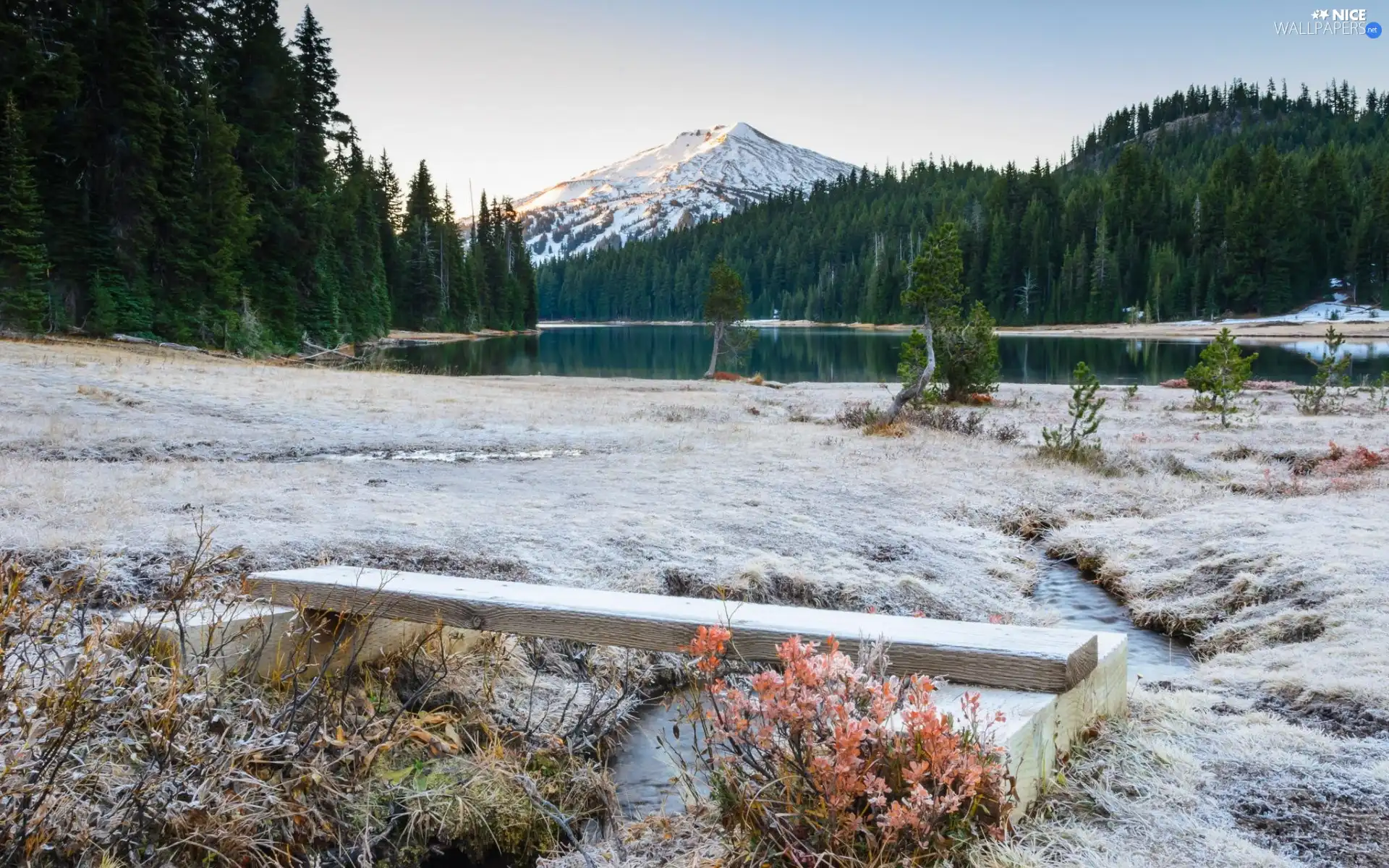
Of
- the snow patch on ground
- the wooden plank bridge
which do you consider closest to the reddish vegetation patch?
the wooden plank bridge

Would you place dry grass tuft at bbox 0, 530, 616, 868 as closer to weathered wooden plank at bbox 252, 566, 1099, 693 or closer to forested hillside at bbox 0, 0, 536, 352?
weathered wooden plank at bbox 252, 566, 1099, 693

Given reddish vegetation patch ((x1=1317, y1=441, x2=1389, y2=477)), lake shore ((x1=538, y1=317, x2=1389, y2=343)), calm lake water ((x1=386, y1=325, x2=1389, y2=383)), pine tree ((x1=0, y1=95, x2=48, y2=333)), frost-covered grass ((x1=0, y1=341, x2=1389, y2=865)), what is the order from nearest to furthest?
frost-covered grass ((x1=0, y1=341, x2=1389, y2=865)) → reddish vegetation patch ((x1=1317, y1=441, x2=1389, y2=477)) → pine tree ((x1=0, y1=95, x2=48, y2=333)) → calm lake water ((x1=386, y1=325, x2=1389, y2=383)) → lake shore ((x1=538, y1=317, x2=1389, y2=343))

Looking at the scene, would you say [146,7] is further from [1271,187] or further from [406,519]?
[1271,187]

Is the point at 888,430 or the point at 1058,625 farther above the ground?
the point at 888,430

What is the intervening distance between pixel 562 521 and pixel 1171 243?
12102 cm

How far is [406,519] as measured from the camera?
27.4 ft

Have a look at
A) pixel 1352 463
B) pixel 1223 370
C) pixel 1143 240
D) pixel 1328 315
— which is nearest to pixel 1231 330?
pixel 1328 315

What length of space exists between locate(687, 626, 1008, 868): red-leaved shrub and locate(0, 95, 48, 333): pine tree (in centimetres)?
3666

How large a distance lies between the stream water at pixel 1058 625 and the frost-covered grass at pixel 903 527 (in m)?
0.23

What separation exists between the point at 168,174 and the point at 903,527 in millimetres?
39009

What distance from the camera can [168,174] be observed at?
36.8 m

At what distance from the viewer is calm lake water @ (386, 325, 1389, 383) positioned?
44.0m

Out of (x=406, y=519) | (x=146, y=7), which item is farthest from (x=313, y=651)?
(x=146, y=7)

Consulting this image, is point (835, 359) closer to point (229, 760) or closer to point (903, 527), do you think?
point (903, 527)
